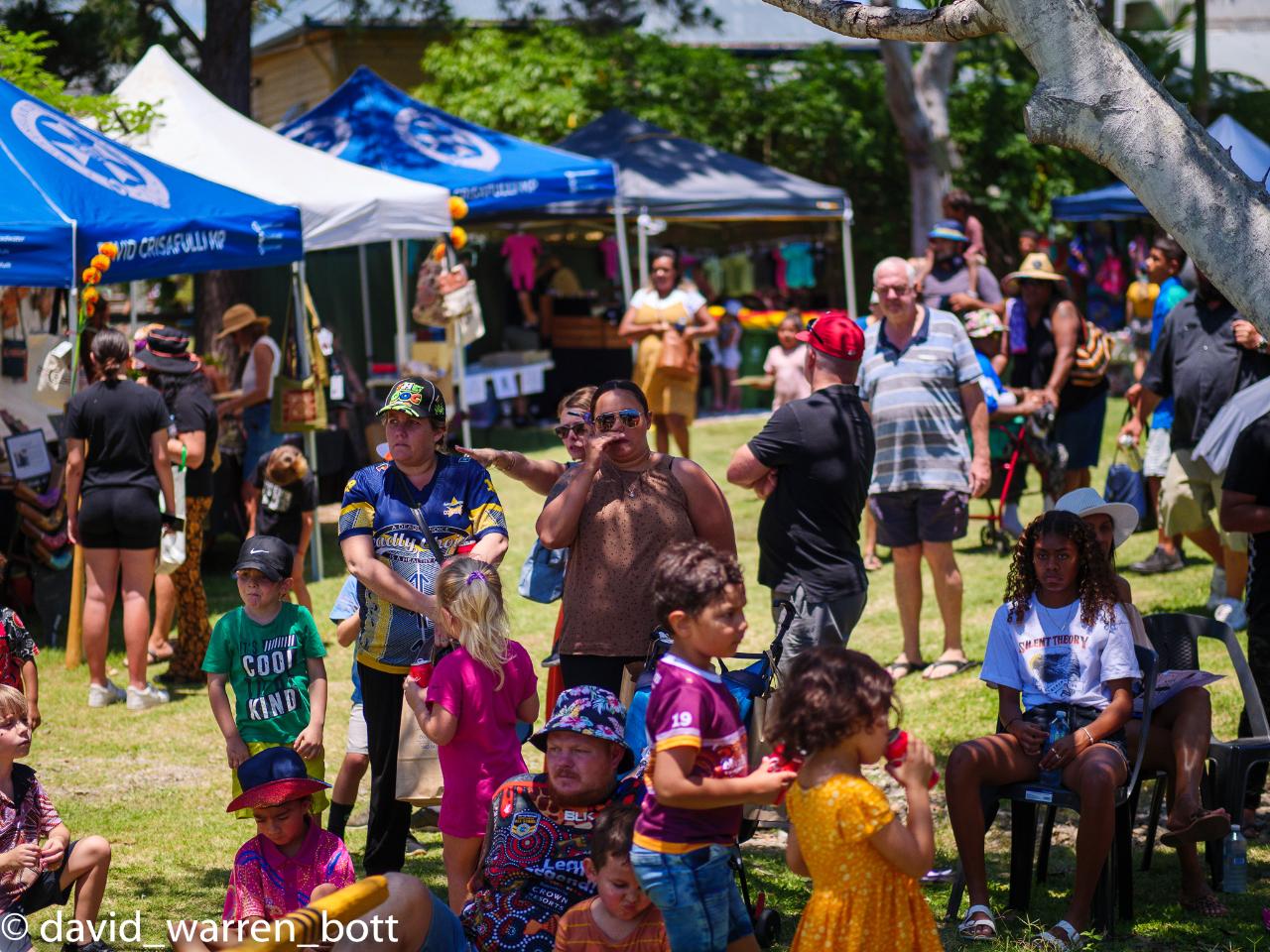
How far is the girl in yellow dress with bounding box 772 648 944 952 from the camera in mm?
3395

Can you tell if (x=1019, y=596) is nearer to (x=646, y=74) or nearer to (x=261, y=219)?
(x=261, y=219)

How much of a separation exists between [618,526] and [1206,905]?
7.21 feet

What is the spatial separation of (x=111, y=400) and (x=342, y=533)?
323 centimetres

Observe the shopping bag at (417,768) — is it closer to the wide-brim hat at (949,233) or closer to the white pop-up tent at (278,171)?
the white pop-up tent at (278,171)

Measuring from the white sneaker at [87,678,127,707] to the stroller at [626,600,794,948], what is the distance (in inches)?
160

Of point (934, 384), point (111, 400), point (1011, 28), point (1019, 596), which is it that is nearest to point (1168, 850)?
point (1019, 596)

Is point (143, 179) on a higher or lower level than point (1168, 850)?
higher

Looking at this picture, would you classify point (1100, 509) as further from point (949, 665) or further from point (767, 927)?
point (949, 665)

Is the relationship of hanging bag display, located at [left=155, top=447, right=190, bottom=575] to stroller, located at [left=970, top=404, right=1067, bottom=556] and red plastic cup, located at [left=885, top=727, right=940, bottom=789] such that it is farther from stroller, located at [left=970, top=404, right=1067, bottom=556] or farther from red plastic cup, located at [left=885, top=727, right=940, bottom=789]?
red plastic cup, located at [left=885, top=727, right=940, bottom=789]

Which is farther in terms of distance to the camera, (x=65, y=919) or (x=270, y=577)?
(x=270, y=577)

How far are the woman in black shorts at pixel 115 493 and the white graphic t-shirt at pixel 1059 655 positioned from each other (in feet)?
14.6

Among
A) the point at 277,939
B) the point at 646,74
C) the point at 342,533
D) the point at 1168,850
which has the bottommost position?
the point at 1168,850

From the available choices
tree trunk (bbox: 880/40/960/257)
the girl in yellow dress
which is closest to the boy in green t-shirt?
the girl in yellow dress

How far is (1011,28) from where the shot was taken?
3912 millimetres
